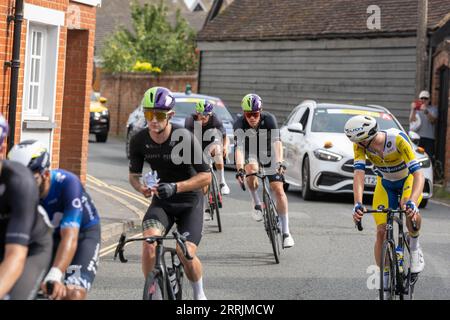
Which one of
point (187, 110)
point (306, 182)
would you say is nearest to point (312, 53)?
point (187, 110)

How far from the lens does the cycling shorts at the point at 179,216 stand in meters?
8.47

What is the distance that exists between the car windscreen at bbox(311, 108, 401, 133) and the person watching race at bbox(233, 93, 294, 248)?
6239 mm

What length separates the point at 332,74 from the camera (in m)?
32.6

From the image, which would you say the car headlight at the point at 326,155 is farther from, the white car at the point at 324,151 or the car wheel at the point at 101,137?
the car wheel at the point at 101,137

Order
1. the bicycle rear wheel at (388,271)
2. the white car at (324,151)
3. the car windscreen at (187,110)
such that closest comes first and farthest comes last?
1. the bicycle rear wheel at (388,271)
2. the white car at (324,151)
3. the car windscreen at (187,110)

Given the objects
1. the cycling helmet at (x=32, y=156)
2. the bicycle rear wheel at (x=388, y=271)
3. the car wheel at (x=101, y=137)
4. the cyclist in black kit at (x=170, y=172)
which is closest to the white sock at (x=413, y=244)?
the bicycle rear wheel at (x=388, y=271)

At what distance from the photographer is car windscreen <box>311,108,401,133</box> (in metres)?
19.8

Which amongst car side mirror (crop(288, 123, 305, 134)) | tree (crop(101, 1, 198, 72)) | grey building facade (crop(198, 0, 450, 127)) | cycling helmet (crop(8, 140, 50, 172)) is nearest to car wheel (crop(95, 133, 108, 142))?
grey building facade (crop(198, 0, 450, 127))

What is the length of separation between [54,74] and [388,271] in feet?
29.5

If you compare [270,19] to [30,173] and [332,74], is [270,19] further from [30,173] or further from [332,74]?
[30,173]

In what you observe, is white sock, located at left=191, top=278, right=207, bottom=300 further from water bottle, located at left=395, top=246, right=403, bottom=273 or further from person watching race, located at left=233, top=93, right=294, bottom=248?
person watching race, located at left=233, top=93, right=294, bottom=248

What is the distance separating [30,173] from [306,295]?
484 cm

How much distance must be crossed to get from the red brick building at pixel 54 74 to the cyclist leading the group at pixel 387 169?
6608mm
